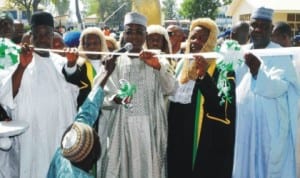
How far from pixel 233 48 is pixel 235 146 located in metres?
1.21

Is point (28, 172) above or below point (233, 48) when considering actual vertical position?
below

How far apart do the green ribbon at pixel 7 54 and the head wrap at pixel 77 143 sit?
1.01 metres

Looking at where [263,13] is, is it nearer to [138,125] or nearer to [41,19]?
[138,125]

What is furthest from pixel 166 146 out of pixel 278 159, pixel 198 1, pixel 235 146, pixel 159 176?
pixel 198 1

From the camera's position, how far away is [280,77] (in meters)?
4.32

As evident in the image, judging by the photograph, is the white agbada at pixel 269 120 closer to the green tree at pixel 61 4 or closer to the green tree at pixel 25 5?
the green tree at pixel 25 5

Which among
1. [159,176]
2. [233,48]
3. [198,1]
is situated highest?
[198,1]

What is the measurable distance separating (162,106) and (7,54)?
151 centimetres

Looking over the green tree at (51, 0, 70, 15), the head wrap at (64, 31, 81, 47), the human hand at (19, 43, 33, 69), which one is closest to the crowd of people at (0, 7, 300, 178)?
the human hand at (19, 43, 33, 69)

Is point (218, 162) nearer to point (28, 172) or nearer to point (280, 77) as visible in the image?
point (280, 77)

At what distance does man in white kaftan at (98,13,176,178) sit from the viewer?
169 inches

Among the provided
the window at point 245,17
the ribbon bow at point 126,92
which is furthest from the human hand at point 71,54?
the window at point 245,17

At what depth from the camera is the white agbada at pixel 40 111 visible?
4148 mm

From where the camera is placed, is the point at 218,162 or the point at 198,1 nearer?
the point at 218,162
